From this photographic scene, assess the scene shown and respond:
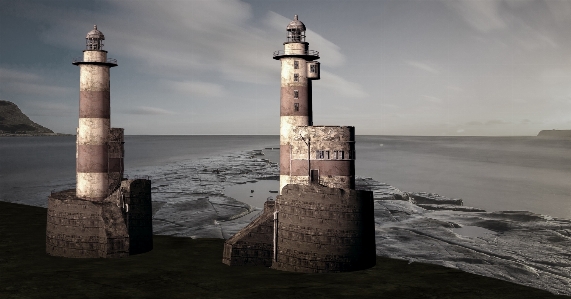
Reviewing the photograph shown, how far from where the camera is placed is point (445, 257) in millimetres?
41094

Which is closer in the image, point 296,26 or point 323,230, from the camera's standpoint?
point 323,230

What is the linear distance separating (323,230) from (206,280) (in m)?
7.82

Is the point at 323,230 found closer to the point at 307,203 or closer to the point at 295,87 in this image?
the point at 307,203

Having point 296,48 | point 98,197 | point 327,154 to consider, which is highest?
point 296,48

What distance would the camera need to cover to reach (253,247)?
116 ft

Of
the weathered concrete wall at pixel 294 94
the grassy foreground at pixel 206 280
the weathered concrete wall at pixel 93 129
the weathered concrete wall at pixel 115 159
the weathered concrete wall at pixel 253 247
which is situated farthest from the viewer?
the weathered concrete wall at pixel 115 159

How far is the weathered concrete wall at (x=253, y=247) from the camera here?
35031 millimetres

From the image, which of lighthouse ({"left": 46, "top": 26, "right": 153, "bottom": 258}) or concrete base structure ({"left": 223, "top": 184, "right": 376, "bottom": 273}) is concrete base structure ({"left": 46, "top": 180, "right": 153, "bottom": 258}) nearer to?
lighthouse ({"left": 46, "top": 26, "right": 153, "bottom": 258})

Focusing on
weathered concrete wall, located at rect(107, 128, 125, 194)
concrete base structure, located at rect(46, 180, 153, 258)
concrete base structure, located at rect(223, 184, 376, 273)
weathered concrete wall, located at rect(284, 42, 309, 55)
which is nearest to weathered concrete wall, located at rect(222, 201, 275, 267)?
concrete base structure, located at rect(223, 184, 376, 273)

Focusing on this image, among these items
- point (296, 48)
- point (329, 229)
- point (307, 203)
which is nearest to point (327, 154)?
point (307, 203)

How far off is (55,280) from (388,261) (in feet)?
72.2

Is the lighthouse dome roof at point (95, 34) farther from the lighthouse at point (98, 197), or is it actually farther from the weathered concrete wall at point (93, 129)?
the weathered concrete wall at point (93, 129)

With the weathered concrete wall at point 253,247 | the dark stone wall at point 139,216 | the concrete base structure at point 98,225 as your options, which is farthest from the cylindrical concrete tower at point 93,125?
the weathered concrete wall at point 253,247

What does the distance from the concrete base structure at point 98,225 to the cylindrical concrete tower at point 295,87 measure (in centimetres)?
1140
